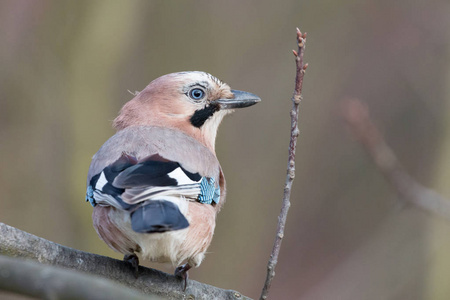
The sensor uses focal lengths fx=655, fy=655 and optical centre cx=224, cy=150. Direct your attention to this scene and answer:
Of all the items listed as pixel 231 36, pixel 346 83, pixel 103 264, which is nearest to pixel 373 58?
pixel 346 83

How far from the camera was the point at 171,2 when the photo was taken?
7309 mm

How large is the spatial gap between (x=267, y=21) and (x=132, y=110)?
3810 mm

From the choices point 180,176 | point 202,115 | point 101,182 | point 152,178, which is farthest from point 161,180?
point 202,115

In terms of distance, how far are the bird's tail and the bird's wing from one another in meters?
0.06

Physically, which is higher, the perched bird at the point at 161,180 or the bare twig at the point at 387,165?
the bare twig at the point at 387,165

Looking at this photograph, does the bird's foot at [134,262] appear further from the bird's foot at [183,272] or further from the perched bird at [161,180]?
the bird's foot at [183,272]

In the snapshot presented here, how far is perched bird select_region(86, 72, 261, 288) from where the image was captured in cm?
303

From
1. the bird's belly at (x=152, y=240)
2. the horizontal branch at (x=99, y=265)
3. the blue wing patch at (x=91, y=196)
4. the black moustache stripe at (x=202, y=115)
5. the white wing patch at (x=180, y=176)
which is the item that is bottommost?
the horizontal branch at (x=99, y=265)

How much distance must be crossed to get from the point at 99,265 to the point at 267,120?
4980mm

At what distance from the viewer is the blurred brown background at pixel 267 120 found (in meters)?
6.42

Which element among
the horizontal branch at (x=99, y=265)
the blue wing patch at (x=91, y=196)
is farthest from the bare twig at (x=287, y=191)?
the blue wing patch at (x=91, y=196)

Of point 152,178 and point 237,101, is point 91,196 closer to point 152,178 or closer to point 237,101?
point 152,178

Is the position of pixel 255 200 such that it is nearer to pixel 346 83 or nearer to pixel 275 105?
pixel 275 105

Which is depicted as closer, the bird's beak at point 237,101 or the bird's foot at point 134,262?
the bird's foot at point 134,262
